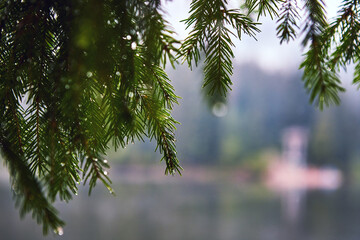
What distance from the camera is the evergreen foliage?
270mm

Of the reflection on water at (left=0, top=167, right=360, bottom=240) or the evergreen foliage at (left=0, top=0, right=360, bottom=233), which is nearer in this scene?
the evergreen foliage at (left=0, top=0, right=360, bottom=233)

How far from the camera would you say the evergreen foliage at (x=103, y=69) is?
27 cm

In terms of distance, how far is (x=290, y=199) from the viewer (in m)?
10.9

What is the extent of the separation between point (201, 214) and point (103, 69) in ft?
29.4

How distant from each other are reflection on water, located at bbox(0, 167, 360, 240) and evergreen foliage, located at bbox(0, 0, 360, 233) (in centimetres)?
739

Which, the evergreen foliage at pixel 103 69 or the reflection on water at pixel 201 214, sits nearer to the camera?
the evergreen foliage at pixel 103 69

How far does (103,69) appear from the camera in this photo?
0.29 m

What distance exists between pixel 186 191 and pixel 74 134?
37.1ft

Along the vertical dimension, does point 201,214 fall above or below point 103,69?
above

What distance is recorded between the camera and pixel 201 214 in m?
8.92

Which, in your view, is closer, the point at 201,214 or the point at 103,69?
the point at 103,69

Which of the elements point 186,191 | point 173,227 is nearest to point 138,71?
point 173,227

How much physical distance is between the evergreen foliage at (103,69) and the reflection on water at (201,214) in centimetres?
739

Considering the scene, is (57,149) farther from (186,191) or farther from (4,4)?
(186,191)
